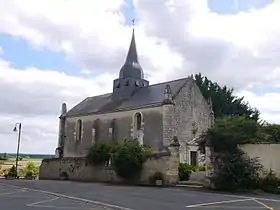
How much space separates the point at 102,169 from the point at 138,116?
12.1 metres

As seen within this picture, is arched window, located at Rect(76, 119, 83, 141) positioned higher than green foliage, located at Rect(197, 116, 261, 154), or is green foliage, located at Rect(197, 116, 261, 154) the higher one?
arched window, located at Rect(76, 119, 83, 141)

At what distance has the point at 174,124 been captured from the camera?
42.5 m

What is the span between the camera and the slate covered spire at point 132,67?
52.0 metres

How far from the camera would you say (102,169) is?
3378 centimetres

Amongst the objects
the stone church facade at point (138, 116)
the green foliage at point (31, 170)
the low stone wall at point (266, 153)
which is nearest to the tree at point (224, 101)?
the stone church facade at point (138, 116)

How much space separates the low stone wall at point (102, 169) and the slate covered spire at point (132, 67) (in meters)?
15.8

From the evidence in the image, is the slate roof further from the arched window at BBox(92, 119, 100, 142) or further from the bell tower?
the arched window at BBox(92, 119, 100, 142)

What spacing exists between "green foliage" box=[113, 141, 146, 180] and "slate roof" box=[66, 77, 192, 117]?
1317 centimetres

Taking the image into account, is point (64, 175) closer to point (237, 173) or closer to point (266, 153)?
point (237, 173)

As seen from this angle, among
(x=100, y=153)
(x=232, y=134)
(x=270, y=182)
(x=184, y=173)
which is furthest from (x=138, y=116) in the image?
(x=270, y=182)

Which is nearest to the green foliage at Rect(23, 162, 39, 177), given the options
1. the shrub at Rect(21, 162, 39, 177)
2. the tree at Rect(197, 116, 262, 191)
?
the shrub at Rect(21, 162, 39, 177)

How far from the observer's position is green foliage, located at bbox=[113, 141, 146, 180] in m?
29.5

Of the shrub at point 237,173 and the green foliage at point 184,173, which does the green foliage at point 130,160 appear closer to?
the green foliage at point 184,173

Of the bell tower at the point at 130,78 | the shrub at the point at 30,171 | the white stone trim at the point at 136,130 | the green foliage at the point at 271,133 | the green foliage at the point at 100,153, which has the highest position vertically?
the bell tower at the point at 130,78
